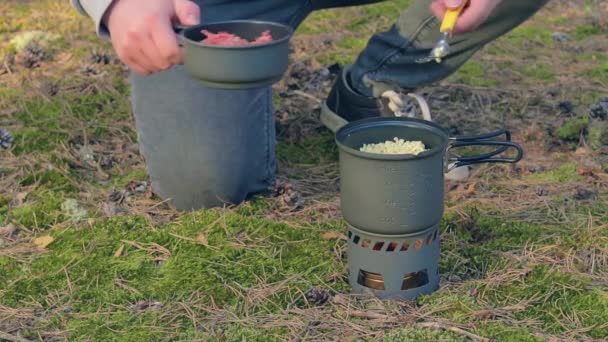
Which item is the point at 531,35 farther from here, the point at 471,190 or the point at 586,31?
the point at 471,190

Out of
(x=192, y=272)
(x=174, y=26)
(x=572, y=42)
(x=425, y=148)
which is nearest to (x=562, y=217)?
(x=425, y=148)

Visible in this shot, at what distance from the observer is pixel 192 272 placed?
2.60 m

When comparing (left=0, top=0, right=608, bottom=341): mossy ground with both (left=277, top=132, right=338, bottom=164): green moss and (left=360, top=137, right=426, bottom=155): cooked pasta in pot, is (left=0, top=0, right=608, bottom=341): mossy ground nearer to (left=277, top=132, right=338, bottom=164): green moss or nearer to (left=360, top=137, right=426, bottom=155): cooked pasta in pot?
(left=277, top=132, right=338, bottom=164): green moss

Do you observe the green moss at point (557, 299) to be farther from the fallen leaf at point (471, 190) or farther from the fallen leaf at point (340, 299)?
the fallen leaf at point (471, 190)

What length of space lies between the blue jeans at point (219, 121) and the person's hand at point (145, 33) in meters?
0.56

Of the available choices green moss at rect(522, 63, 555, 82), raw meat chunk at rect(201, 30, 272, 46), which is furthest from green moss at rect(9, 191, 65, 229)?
green moss at rect(522, 63, 555, 82)

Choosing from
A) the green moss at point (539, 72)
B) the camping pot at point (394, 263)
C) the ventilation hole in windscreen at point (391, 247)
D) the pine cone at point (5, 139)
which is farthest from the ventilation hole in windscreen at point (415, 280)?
the green moss at point (539, 72)

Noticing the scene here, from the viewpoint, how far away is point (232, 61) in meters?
2.25

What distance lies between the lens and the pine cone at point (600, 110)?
3594 millimetres

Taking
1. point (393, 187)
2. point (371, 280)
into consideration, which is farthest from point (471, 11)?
point (371, 280)

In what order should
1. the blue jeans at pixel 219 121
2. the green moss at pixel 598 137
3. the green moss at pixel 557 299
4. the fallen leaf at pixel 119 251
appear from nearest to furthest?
the green moss at pixel 557 299 → the fallen leaf at pixel 119 251 → the blue jeans at pixel 219 121 → the green moss at pixel 598 137

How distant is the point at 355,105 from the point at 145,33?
141 cm

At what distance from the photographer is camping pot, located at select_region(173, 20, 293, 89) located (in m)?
2.24

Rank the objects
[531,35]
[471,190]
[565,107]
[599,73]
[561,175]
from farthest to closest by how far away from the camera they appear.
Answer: [531,35]
[599,73]
[565,107]
[561,175]
[471,190]
